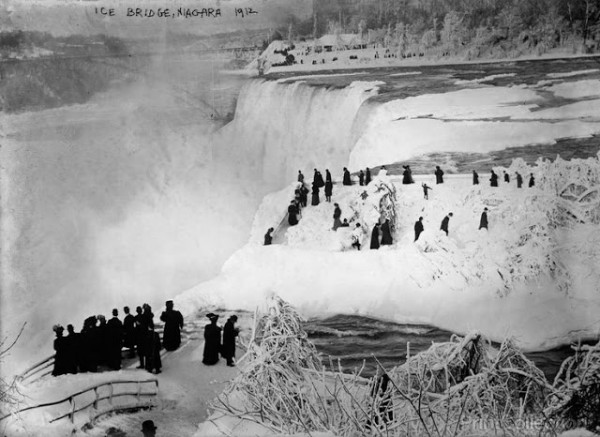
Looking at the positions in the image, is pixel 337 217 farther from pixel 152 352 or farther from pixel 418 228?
pixel 152 352

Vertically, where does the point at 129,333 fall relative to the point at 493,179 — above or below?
below

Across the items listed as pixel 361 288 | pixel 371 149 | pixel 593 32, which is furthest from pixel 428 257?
pixel 593 32

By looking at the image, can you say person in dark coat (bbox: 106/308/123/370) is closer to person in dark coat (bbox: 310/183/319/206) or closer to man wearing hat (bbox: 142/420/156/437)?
man wearing hat (bbox: 142/420/156/437)

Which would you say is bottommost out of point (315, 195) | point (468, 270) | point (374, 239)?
point (468, 270)

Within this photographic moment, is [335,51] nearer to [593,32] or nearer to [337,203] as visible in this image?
[337,203]

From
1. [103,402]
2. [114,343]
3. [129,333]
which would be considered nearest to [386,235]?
[129,333]

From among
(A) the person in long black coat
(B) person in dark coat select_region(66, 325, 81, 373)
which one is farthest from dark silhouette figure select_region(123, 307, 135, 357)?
(B) person in dark coat select_region(66, 325, 81, 373)

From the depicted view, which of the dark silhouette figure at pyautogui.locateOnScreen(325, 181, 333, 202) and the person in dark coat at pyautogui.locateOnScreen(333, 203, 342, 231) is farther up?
the dark silhouette figure at pyautogui.locateOnScreen(325, 181, 333, 202)
